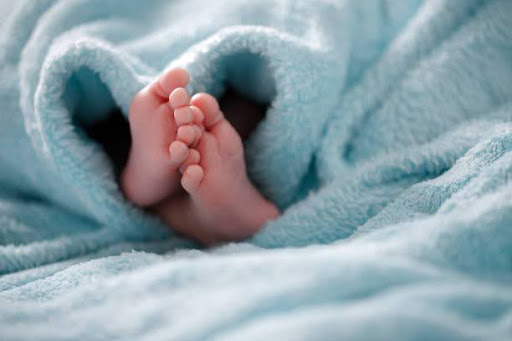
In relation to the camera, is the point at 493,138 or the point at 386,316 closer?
the point at 386,316

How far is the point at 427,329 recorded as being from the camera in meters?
0.29

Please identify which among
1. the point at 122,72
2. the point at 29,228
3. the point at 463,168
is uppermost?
the point at 122,72

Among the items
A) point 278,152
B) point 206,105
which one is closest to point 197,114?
point 206,105

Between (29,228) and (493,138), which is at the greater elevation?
(493,138)

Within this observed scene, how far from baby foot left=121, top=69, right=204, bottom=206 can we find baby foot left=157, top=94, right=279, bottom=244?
0.02m

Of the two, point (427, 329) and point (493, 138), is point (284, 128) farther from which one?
point (427, 329)

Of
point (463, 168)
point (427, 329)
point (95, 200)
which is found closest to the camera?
point (427, 329)

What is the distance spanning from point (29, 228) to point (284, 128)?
1.26 ft

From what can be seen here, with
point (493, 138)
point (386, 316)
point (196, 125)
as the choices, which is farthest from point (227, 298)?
point (493, 138)

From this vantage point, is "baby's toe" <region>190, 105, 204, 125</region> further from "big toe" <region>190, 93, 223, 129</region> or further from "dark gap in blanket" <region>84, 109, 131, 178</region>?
"dark gap in blanket" <region>84, 109, 131, 178</region>

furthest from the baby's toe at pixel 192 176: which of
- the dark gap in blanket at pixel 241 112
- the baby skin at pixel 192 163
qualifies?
the dark gap in blanket at pixel 241 112

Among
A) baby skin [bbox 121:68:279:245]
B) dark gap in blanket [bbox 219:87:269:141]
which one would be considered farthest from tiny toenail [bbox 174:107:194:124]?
dark gap in blanket [bbox 219:87:269:141]

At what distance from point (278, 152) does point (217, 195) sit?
0.11m

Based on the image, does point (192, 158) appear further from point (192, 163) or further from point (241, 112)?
point (241, 112)
